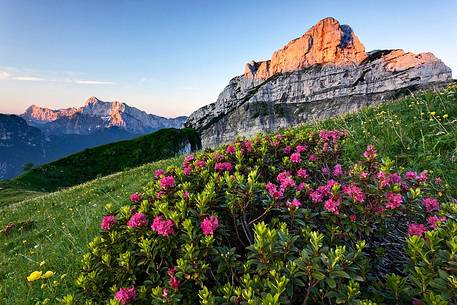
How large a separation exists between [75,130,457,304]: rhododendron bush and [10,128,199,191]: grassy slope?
51750 mm

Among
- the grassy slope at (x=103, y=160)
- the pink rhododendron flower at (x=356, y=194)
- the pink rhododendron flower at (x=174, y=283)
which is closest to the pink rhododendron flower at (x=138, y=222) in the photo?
the pink rhododendron flower at (x=174, y=283)

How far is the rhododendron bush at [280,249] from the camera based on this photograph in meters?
2.17

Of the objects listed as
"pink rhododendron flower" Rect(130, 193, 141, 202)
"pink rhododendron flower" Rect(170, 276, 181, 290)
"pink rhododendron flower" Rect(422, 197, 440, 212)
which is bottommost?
"pink rhododendron flower" Rect(170, 276, 181, 290)

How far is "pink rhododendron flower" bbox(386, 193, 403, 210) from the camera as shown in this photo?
302 centimetres

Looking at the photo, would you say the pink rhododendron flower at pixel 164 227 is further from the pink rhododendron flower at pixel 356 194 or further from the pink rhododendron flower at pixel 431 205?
the pink rhododendron flower at pixel 431 205


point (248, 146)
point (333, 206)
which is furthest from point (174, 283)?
point (248, 146)

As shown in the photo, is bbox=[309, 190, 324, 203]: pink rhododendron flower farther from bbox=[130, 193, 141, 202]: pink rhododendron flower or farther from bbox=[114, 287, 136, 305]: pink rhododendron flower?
bbox=[130, 193, 141, 202]: pink rhododendron flower

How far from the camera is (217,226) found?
2.84m

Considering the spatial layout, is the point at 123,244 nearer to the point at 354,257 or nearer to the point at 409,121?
the point at 354,257

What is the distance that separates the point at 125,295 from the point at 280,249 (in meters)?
1.41

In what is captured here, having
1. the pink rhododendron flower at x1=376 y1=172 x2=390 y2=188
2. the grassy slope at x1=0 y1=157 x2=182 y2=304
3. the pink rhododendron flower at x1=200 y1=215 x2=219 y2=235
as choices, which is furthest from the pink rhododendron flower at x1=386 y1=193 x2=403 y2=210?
the grassy slope at x1=0 y1=157 x2=182 y2=304

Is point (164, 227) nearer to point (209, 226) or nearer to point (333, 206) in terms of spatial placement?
point (209, 226)

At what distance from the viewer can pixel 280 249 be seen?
2.40 m

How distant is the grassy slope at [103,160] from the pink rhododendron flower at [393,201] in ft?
175
